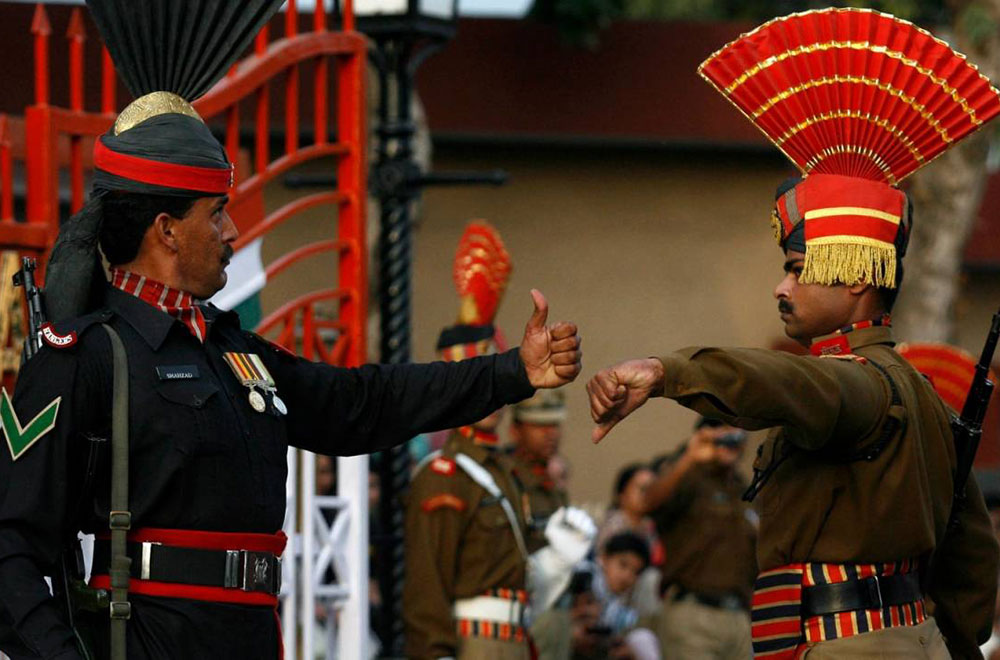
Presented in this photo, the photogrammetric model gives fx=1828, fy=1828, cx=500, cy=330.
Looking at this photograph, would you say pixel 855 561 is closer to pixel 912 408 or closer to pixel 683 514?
pixel 912 408

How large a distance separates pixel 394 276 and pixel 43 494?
4263 millimetres

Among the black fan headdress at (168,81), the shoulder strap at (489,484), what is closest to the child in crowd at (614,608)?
the shoulder strap at (489,484)

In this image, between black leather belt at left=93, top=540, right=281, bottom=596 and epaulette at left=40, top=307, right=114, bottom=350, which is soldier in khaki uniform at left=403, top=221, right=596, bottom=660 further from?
epaulette at left=40, top=307, right=114, bottom=350

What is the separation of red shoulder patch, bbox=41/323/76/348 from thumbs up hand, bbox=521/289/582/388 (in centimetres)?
114

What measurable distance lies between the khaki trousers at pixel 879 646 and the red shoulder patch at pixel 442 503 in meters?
3.10

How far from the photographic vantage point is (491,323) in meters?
8.27

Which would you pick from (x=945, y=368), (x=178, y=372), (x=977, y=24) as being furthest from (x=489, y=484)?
(x=977, y=24)

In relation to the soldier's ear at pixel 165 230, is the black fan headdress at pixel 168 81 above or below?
above

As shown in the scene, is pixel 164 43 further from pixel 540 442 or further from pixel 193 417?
pixel 540 442

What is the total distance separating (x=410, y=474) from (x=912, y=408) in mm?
3926

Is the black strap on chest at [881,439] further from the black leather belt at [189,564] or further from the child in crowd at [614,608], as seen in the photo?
the child in crowd at [614,608]

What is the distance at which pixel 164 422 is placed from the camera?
410cm

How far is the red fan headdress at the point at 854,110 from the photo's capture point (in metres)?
4.84

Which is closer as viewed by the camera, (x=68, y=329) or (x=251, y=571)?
(x=68, y=329)
